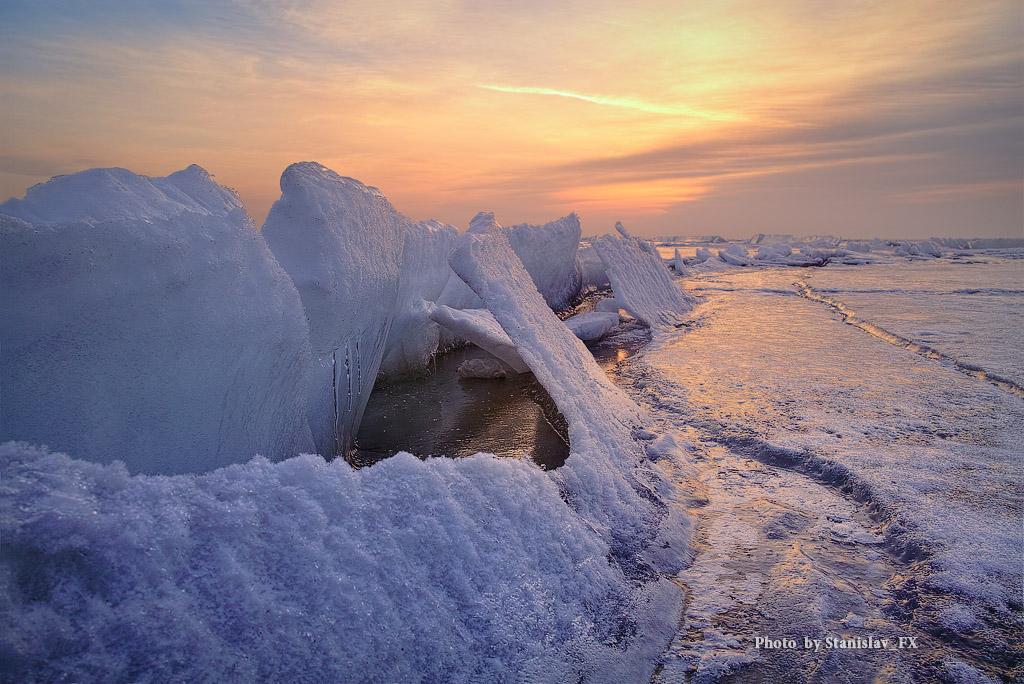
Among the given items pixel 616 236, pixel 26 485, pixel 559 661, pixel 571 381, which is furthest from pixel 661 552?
pixel 616 236

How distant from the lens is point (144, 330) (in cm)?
197

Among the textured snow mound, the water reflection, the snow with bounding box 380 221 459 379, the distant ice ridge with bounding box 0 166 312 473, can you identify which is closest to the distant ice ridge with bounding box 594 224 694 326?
the snow with bounding box 380 221 459 379

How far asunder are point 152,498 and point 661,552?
1.64 metres

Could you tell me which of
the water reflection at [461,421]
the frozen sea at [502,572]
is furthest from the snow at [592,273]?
the frozen sea at [502,572]

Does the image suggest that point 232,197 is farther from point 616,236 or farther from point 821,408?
point 616,236

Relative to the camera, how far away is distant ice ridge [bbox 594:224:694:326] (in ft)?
28.0

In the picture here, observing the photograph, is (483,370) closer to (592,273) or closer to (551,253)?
(551,253)

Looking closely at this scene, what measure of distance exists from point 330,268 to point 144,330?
93cm

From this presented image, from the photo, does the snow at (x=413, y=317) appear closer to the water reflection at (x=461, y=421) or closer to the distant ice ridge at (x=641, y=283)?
the water reflection at (x=461, y=421)

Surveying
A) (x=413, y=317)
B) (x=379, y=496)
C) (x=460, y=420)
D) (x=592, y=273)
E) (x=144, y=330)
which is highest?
(x=144, y=330)

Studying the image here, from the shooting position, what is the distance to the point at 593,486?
7.25 ft

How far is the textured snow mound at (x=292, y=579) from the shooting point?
1.11m

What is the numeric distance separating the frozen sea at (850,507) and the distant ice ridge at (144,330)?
1677mm

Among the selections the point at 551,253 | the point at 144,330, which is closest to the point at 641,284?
the point at 551,253
